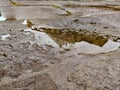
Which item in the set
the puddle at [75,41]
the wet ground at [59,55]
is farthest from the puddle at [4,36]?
the puddle at [75,41]

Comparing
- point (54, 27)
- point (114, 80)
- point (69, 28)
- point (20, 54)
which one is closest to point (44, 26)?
point (54, 27)

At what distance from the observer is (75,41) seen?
818cm

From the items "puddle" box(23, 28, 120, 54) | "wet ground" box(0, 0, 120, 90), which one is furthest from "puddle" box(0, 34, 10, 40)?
"puddle" box(23, 28, 120, 54)

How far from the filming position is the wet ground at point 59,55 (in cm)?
524

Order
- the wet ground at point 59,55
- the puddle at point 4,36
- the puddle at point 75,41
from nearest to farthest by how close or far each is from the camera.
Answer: the wet ground at point 59,55
the puddle at point 75,41
the puddle at point 4,36

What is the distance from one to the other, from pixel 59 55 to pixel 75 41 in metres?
1.52

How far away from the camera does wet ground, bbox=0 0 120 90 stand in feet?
17.2

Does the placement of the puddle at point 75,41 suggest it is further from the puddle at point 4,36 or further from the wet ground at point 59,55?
the puddle at point 4,36

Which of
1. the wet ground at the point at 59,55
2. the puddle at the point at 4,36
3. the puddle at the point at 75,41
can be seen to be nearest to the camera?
the wet ground at the point at 59,55

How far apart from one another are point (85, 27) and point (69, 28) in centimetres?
72

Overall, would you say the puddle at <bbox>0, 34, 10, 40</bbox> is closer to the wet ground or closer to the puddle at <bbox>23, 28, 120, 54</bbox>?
the wet ground

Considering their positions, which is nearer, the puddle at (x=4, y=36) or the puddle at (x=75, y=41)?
the puddle at (x=75, y=41)

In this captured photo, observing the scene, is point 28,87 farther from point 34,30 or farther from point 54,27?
point 54,27

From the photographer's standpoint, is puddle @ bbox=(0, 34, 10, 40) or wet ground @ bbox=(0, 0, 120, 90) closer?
wet ground @ bbox=(0, 0, 120, 90)
